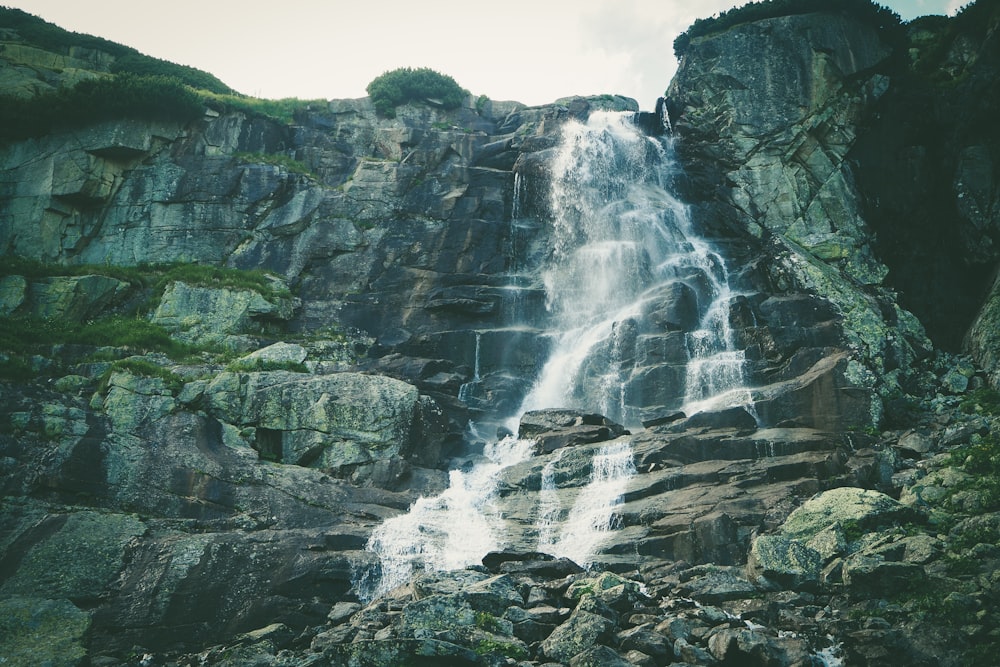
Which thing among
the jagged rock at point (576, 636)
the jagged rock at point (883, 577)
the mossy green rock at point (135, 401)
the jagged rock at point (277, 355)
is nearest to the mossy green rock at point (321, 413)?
the mossy green rock at point (135, 401)

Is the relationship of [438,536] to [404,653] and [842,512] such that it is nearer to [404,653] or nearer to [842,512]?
[404,653]

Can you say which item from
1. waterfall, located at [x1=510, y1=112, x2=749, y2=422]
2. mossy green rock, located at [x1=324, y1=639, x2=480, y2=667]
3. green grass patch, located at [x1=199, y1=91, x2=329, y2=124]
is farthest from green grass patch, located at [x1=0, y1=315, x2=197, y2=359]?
mossy green rock, located at [x1=324, y1=639, x2=480, y2=667]

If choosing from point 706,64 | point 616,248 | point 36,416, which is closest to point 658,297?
point 616,248

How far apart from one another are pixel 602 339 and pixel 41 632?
21.4 meters

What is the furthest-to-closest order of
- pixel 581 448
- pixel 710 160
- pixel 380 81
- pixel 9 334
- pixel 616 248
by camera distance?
pixel 380 81
pixel 710 160
pixel 616 248
pixel 9 334
pixel 581 448

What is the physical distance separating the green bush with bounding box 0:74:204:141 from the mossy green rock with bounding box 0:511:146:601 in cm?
2952

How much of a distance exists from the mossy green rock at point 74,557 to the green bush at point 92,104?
29.5m

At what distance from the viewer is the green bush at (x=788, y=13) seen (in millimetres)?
36688

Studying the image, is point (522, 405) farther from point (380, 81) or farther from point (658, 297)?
point (380, 81)

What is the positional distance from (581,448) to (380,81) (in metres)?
35.0

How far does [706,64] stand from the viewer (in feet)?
126

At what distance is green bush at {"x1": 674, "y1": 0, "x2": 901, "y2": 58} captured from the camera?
120 feet

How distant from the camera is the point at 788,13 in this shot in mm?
37812

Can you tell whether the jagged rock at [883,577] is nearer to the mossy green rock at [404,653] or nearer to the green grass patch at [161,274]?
the mossy green rock at [404,653]
